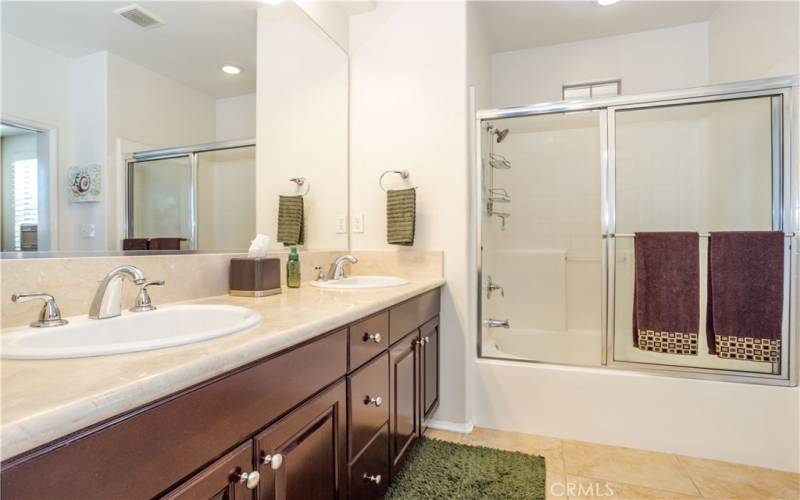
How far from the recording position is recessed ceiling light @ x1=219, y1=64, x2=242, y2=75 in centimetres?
147

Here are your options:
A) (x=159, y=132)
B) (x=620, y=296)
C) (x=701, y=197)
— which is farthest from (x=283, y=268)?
(x=701, y=197)

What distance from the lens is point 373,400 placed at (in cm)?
131

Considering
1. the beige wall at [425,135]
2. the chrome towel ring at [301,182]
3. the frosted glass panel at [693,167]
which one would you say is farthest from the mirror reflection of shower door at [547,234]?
the chrome towel ring at [301,182]

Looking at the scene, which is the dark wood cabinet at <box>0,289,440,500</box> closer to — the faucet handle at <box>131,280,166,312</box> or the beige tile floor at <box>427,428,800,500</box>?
the faucet handle at <box>131,280,166,312</box>

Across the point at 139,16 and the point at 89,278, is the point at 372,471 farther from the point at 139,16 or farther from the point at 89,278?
the point at 139,16

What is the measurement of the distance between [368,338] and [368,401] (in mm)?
208

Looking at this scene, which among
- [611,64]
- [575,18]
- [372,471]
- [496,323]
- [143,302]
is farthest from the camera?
[611,64]

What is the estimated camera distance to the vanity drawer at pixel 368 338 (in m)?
1.20

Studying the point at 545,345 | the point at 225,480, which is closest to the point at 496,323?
the point at 545,345

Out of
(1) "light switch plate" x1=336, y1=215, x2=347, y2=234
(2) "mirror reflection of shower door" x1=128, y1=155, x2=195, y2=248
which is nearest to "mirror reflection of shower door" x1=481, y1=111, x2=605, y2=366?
(1) "light switch plate" x1=336, y1=215, x2=347, y2=234

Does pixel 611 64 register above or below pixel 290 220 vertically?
above

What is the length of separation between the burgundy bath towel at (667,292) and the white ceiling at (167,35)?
80.5 inches

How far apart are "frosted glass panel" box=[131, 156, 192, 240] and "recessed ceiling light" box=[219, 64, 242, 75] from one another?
0.42 m

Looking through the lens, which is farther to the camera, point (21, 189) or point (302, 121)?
point (302, 121)
